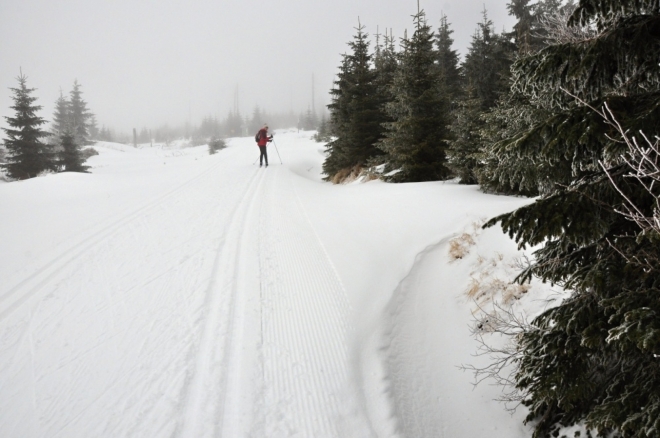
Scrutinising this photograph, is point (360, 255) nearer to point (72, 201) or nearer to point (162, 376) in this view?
point (162, 376)

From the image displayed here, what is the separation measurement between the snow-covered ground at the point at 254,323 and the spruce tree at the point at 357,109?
712cm

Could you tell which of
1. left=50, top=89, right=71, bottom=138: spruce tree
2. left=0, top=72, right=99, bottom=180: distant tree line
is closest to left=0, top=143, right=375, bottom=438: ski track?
left=0, top=72, right=99, bottom=180: distant tree line

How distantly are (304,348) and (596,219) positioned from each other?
3.14 m

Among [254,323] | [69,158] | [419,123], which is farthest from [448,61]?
[69,158]

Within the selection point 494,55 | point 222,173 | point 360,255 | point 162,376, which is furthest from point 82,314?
point 494,55

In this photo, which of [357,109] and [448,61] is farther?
[448,61]

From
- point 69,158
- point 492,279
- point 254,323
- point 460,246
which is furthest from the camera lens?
point 69,158

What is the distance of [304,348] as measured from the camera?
3951 mm

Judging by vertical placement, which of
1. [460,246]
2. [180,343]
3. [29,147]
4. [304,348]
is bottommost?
[304,348]

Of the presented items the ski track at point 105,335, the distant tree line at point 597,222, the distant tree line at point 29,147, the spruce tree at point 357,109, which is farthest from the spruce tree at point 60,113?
the distant tree line at point 597,222

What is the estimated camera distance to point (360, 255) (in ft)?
20.7

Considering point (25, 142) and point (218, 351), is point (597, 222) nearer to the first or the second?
point (218, 351)

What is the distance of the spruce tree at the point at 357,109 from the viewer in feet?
46.9

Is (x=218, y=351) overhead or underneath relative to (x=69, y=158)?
underneath
